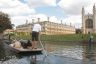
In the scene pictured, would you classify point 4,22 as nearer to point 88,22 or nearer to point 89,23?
point 88,22

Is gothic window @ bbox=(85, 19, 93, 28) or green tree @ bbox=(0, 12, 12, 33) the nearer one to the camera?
green tree @ bbox=(0, 12, 12, 33)

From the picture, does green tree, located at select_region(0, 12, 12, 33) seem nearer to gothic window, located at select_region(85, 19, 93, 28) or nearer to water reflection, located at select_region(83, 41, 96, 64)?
gothic window, located at select_region(85, 19, 93, 28)

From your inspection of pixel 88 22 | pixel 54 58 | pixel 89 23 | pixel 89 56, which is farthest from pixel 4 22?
pixel 54 58

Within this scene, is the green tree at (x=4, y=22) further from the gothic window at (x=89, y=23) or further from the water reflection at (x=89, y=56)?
the water reflection at (x=89, y=56)

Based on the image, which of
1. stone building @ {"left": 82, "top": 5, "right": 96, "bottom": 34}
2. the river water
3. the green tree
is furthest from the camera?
stone building @ {"left": 82, "top": 5, "right": 96, "bottom": 34}

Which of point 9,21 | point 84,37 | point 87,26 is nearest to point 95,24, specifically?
point 87,26

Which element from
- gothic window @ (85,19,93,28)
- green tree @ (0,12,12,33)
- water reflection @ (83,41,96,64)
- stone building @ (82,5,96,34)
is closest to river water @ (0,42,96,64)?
water reflection @ (83,41,96,64)

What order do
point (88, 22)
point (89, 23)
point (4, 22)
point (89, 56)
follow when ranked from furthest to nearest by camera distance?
point (88, 22) → point (89, 23) → point (4, 22) → point (89, 56)

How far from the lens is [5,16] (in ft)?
366

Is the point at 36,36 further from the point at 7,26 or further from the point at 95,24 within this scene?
the point at 95,24

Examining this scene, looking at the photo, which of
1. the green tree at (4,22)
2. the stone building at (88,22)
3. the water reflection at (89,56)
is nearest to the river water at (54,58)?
the water reflection at (89,56)

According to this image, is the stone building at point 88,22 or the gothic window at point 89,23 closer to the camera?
the stone building at point 88,22

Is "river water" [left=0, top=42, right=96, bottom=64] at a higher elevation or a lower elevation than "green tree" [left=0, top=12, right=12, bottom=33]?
lower

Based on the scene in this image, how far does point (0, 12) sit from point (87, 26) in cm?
6318
